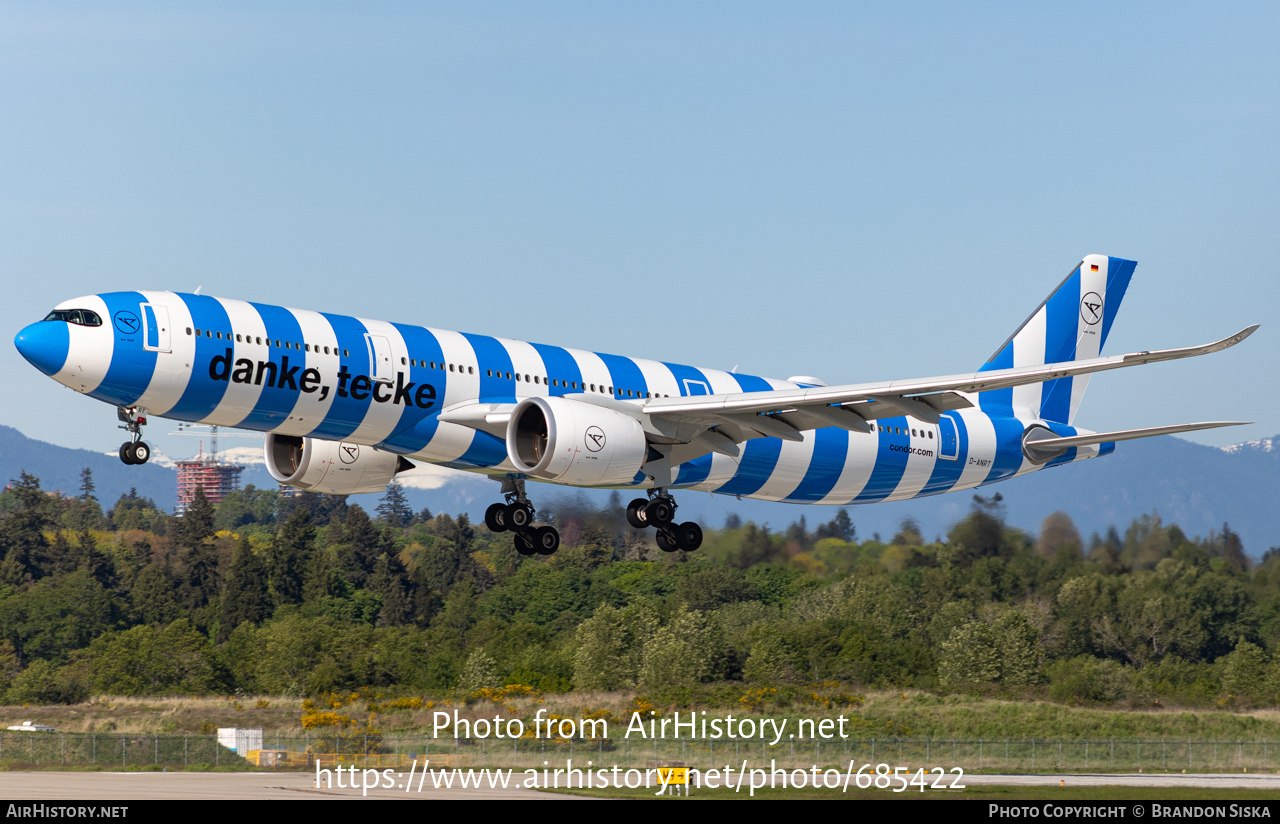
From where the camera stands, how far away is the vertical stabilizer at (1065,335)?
147 ft

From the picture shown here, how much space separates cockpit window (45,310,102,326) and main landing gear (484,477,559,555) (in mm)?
10761

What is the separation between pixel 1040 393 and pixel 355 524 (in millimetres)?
105350

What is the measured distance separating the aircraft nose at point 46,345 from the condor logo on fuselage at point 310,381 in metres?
2.87

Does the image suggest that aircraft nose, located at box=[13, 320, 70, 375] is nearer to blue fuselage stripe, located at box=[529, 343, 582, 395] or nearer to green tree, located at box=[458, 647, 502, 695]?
blue fuselage stripe, located at box=[529, 343, 582, 395]

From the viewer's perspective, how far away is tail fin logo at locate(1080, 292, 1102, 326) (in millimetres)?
46750

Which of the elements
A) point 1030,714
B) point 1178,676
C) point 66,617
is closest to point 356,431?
point 1030,714

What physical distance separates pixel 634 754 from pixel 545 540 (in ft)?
64.5

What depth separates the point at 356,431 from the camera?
107ft

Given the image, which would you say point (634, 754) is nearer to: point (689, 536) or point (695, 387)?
point (689, 536)

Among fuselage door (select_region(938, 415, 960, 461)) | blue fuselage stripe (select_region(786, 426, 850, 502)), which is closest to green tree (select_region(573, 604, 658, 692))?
fuselage door (select_region(938, 415, 960, 461))

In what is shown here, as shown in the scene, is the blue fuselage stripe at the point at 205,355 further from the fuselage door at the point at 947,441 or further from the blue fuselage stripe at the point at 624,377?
the fuselage door at the point at 947,441

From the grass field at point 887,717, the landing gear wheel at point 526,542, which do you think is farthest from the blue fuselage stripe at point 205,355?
the grass field at point 887,717

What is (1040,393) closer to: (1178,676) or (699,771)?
(699,771)

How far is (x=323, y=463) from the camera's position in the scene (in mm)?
36906
